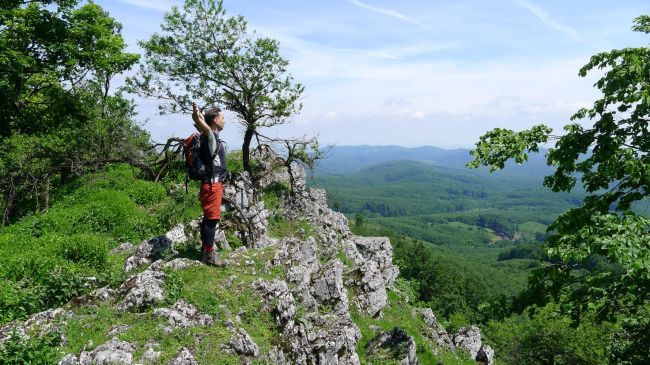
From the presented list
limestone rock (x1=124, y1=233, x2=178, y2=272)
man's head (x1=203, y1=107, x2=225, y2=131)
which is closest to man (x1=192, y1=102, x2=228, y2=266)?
man's head (x1=203, y1=107, x2=225, y2=131)

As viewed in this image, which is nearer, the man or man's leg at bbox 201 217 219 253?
the man

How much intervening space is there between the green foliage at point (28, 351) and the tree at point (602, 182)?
28.8ft

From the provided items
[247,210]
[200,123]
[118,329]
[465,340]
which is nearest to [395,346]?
[247,210]

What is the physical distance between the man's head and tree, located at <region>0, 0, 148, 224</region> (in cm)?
919

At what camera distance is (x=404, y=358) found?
12375 mm

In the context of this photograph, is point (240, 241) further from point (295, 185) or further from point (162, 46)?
point (162, 46)

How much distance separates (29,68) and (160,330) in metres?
15.7

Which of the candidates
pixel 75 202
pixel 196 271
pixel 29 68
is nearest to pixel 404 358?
pixel 196 271

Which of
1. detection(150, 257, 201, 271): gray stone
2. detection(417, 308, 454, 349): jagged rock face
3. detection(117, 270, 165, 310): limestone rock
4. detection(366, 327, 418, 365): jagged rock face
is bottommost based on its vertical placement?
detection(417, 308, 454, 349): jagged rock face

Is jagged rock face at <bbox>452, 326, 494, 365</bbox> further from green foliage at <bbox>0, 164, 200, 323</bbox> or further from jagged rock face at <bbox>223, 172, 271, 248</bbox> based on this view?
green foliage at <bbox>0, 164, 200, 323</bbox>

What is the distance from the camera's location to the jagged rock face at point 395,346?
492 inches

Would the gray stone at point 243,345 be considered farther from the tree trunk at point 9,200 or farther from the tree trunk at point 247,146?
the tree trunk at point 9,200

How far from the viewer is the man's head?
32.9ft

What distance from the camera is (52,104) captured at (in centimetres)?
1886
